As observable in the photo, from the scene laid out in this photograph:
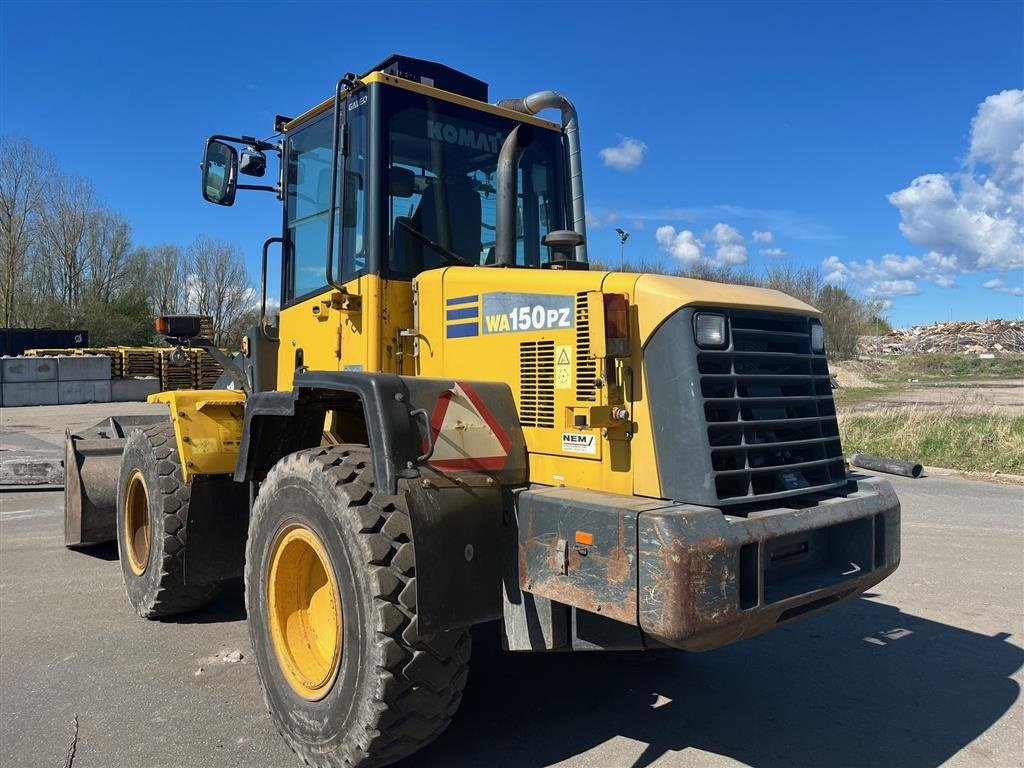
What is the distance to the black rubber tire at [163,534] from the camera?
4.67m

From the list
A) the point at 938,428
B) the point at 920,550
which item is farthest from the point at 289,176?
the point at 938,428

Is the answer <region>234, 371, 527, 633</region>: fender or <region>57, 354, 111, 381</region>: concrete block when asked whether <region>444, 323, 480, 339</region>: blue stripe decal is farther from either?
<region>57, 354, 111, 381</region>: concrete block

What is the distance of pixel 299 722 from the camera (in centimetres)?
315

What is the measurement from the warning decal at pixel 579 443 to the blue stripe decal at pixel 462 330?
27.8 inches

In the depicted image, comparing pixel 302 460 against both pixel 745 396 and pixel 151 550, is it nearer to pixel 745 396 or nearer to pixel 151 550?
pixel 745 396

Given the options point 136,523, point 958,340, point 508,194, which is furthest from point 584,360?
point 958,340

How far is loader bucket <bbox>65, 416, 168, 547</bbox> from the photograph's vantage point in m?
6.15

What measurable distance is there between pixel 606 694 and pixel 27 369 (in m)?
24.5

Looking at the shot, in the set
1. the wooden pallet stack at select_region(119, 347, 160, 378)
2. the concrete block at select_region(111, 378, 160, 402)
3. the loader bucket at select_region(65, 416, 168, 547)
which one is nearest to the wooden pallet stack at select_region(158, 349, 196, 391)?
the concrete block at select_region(111, 378, 160, 402)

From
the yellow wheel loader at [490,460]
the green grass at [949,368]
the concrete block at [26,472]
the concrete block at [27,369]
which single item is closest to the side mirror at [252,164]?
the yellow wheel loader at [490,460]

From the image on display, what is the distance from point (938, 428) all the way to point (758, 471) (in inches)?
474

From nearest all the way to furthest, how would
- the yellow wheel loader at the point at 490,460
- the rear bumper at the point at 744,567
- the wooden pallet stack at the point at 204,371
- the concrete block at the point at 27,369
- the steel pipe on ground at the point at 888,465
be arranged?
the rear bumper at the point at 744,567 → the yellow wheel loader at the point at 490,460 → the steel pipe on ground at the point at 888,465 → the concrete block at the point at 27,369 → the wooden pallet stack at the point at 204,371

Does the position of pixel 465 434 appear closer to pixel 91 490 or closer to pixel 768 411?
pixel 768 411

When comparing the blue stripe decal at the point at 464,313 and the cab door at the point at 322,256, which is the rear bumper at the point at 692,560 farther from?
the cab door at the point at 322,256
